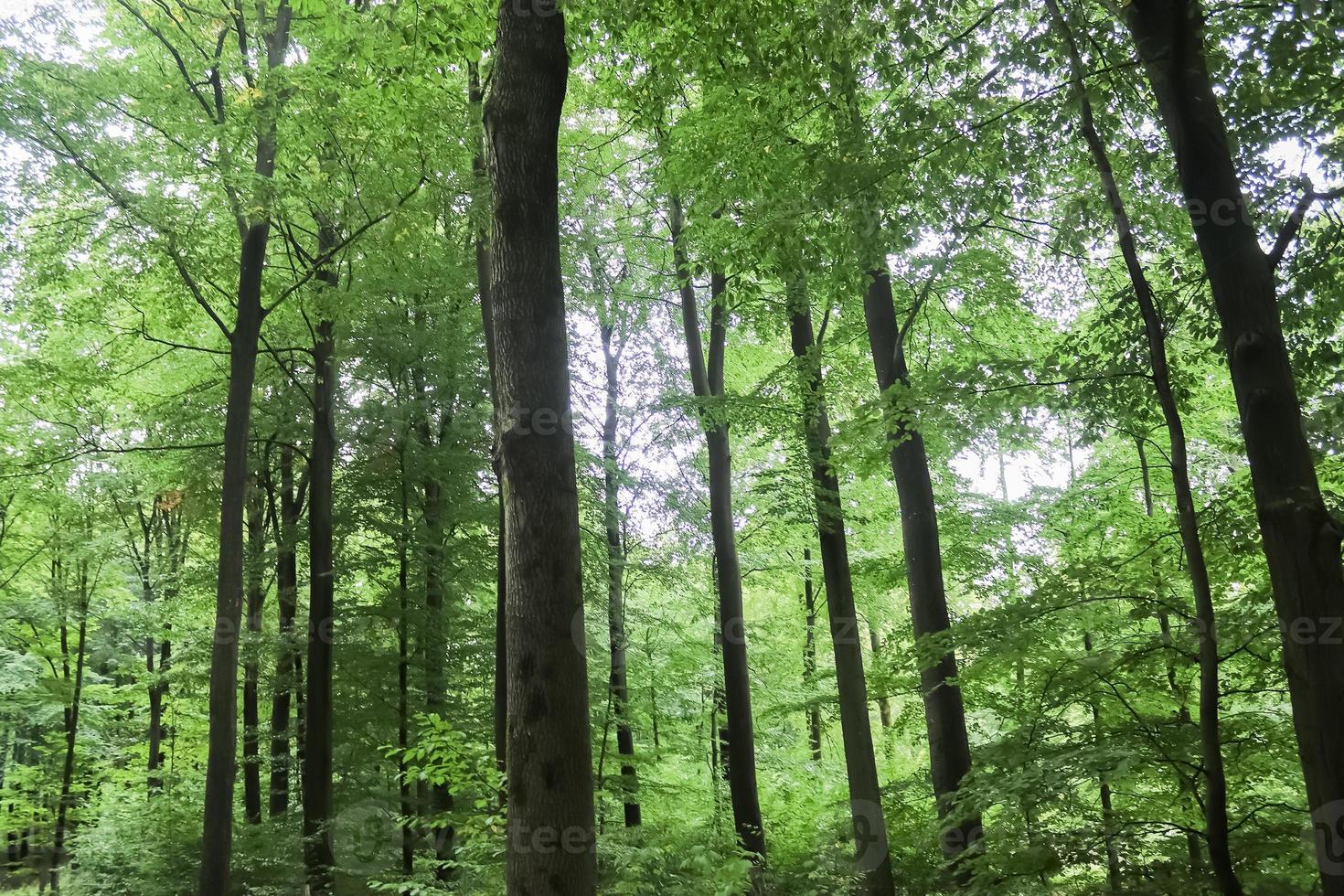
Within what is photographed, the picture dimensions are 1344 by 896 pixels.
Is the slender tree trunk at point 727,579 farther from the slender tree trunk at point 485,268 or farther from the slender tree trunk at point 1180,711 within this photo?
the slender tree trunk at point 1180,711

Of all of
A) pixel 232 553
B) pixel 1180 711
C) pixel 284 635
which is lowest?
pixel 1180 711

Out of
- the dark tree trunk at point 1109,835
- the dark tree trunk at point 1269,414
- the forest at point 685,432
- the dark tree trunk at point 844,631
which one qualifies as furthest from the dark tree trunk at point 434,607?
the dark tree trunk at point 1269,414

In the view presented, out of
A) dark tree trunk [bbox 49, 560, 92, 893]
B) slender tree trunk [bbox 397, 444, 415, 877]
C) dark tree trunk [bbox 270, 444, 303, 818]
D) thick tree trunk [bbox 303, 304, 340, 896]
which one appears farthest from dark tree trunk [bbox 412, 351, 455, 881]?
dark tree trunk [bbox 49, 560, 92, 893]

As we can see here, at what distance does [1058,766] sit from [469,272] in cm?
957

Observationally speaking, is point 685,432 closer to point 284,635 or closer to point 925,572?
point 925,572

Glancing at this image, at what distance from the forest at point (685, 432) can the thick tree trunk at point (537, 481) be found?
2cm

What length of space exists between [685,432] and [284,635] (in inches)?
267

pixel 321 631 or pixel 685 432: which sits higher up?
pixel 685 432

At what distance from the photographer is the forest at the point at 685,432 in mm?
3957

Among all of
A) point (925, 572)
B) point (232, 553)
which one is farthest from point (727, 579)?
point (232, 553)

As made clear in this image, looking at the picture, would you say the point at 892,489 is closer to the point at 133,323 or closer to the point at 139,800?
the point at 133,323

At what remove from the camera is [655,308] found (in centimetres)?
1426

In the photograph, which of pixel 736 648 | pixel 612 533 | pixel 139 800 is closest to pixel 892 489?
pixel 612 533

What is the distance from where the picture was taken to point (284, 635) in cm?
1227
